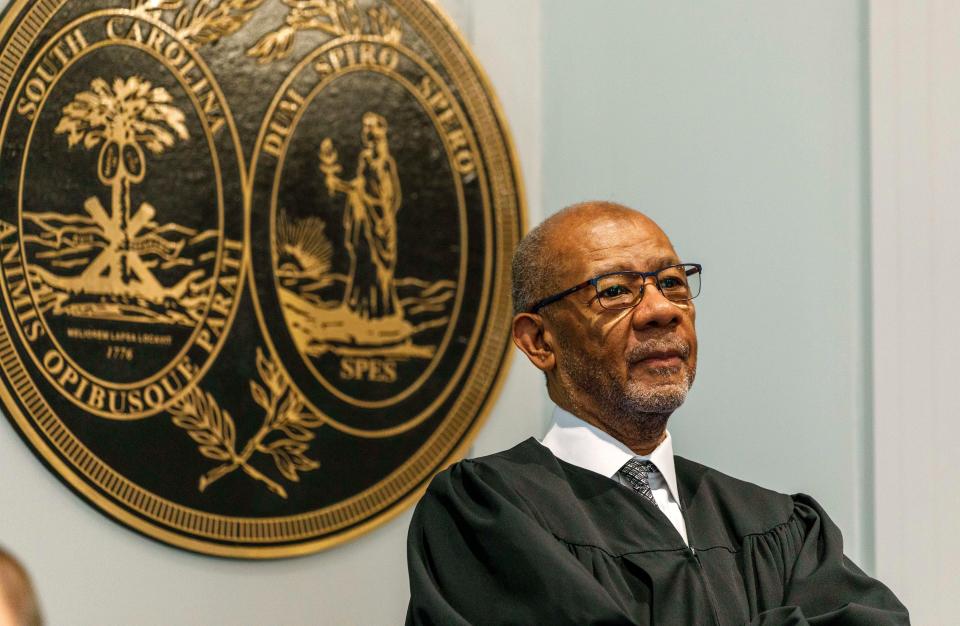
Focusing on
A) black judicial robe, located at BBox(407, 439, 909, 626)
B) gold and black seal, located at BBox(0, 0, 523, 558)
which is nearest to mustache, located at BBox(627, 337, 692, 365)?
black judicial robe, located at BBox(407, 439, 909, 626)

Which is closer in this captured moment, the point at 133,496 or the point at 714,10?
the point at 133,496

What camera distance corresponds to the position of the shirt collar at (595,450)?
2.44 meters

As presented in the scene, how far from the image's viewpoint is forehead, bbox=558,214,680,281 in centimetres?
249

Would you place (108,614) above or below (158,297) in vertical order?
below

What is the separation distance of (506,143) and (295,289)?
734mm

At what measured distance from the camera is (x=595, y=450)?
246 cm

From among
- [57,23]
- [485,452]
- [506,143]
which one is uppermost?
[57,23]

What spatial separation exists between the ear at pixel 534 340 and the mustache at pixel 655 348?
20 cm

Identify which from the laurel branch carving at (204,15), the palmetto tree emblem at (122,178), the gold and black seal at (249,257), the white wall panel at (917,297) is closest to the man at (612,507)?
the white wall panel at (917,297)

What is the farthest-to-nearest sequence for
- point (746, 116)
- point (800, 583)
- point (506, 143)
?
1. point (506, 143)
2. point (746, 116)
3. point (800, 583)

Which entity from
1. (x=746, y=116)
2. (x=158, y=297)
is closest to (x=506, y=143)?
(x=746, y=116)

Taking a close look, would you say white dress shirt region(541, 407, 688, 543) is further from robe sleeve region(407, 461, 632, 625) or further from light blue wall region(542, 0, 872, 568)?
light blue wall region(542, 0, 872, 568)

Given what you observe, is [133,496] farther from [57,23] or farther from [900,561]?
[900,561]

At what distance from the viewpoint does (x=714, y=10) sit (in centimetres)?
331
